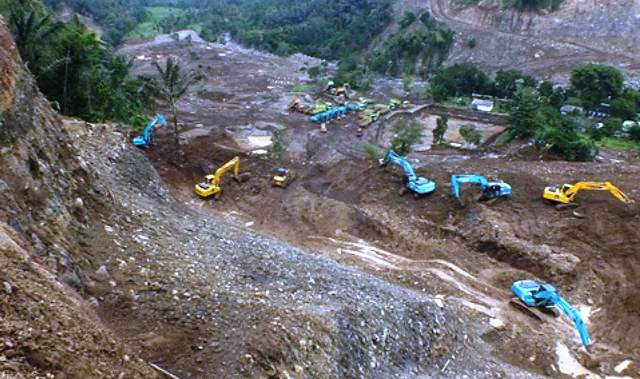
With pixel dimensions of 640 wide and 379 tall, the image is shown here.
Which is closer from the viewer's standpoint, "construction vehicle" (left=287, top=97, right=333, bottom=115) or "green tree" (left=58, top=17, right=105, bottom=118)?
"green tree" (left=58, top=17, right=105, bottom=118)

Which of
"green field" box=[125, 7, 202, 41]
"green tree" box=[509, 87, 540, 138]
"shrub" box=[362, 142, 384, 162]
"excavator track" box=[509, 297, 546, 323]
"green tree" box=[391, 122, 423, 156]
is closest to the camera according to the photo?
"excavator track" box=[509, 297, 546, 323]

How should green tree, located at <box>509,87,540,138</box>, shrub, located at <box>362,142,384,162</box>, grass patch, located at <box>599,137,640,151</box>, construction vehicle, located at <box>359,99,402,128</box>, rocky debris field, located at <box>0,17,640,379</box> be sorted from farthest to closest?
1. construction vehicle, located at <box>359,99,402,128</box>
2. grass patch, located at <box>599,137,640,151</box>
3. green tree, located at <box>509,87,540,138</box>
4. shrub, located at <box>362,142,384,162</box>
5. rocky debris field, located at <box>0,17,640,379</box>

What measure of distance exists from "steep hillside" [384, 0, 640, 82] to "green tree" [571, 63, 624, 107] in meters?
9.55

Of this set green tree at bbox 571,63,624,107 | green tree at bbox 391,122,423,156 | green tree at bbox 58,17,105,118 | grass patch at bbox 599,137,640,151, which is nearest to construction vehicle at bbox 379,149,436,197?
green tree at bbox 391,122,423,156

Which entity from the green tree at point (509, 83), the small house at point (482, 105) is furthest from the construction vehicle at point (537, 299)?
the green tree at point (509, 83)

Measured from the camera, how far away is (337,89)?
4912 cm

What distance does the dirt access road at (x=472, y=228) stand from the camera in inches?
689

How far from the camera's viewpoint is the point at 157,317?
10.2 m

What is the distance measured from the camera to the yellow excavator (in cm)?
2377

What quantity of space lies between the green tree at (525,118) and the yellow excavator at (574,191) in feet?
34.8

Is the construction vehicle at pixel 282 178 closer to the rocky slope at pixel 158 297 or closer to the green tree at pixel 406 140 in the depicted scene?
the green tree at pixel 406 140

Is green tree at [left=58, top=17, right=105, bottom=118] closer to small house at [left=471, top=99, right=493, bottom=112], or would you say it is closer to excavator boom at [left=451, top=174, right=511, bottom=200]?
excavator boom at [left=451, top=174, right=511, bottom=200]

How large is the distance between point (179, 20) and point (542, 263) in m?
102

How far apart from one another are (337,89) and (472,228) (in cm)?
2846
